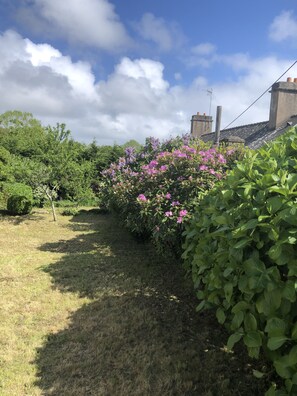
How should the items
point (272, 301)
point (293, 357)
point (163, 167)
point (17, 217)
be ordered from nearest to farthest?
point (293, 357) < point (272, 301) < point (163, 167) < point (17, 217)

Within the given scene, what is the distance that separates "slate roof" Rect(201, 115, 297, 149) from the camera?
36.1 feet

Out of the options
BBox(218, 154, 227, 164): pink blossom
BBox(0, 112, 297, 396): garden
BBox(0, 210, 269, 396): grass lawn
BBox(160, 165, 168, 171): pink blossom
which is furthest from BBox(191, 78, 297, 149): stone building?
BBox(0, 210, 269, 396): grass lawn

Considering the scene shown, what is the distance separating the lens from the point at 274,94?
11492mm

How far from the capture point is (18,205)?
12023 millimetres

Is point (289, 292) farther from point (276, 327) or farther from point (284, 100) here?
point (284, 100)

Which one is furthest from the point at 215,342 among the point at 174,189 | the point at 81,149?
the point at 81,149

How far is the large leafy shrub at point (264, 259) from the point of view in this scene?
1659mm

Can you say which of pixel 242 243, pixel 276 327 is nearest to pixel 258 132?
pixel 242 243

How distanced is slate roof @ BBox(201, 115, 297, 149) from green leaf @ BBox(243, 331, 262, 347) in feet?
26.3

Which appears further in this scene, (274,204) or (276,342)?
(274,204)

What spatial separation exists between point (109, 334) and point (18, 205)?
9.58 meters

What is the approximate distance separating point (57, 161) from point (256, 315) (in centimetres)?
1087

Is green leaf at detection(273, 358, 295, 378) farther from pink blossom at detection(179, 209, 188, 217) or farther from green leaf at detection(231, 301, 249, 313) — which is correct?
pink blossom at detection(179, 209, 188, 217)

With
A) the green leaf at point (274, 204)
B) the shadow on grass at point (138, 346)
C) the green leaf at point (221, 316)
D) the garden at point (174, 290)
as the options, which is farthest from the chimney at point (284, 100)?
the green leaf at point (274, 204)
